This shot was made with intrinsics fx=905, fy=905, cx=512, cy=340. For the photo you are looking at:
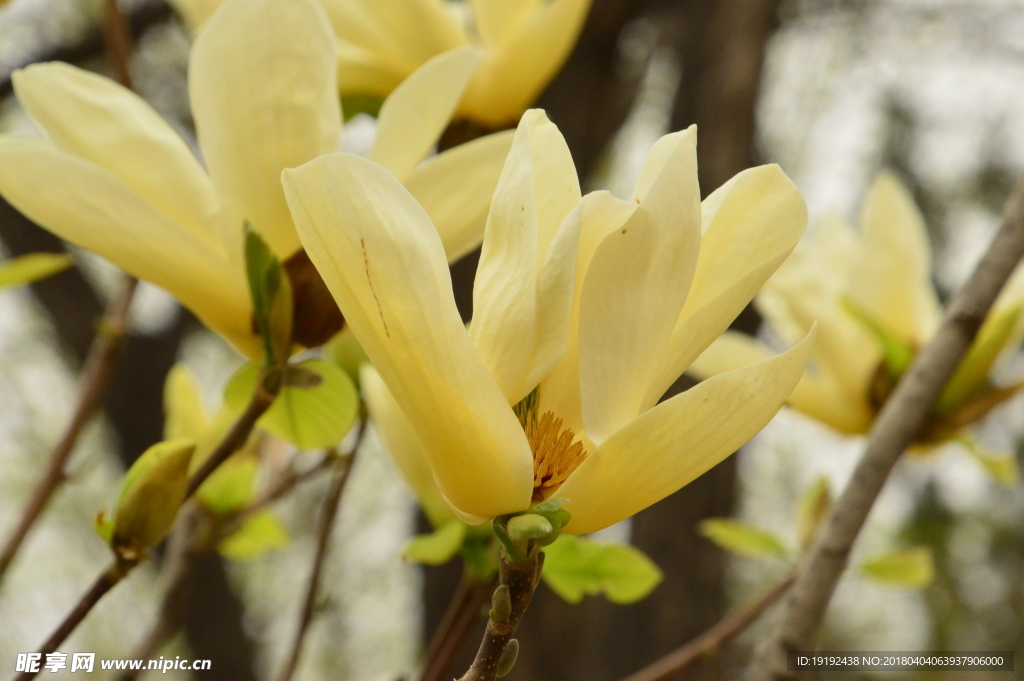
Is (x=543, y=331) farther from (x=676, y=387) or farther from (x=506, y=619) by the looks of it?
→ (x=676, y=387)

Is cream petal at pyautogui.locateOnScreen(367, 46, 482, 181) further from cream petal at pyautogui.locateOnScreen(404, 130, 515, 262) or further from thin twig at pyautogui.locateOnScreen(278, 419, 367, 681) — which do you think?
thin twig at pyautogui.locateOnScreen(278, 419, 367, 681)

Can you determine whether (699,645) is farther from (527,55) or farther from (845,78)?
(845,78)

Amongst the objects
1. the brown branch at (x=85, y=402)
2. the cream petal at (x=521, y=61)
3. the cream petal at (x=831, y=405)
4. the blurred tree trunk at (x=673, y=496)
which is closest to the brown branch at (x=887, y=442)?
the cream petal at (x=831, y=405)

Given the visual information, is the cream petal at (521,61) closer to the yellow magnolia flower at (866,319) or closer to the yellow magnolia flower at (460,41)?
the yellow magnolia flower at (460,41)

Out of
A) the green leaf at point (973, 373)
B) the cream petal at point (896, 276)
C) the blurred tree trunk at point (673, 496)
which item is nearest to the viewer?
the green leaf at point (973, 373)

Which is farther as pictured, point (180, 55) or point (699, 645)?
point (180, 55)

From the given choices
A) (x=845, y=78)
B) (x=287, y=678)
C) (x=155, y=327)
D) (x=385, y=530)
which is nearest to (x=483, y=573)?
(x=287, y=678)
